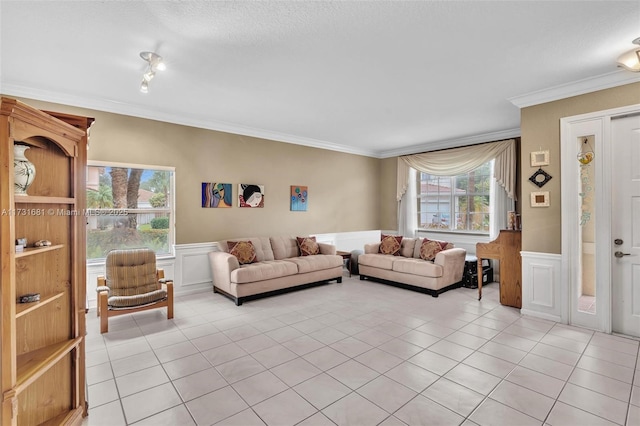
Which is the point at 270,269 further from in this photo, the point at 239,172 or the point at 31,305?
the point at 31,305

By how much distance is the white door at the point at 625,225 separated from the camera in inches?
132

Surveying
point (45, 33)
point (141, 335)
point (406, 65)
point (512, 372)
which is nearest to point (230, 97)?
point (45, 33)

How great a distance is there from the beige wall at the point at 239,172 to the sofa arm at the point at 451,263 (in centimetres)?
264

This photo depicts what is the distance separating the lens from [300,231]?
21.4 ft

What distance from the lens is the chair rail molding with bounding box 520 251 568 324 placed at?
149 inches

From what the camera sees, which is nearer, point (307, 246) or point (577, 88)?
point (577, 88)

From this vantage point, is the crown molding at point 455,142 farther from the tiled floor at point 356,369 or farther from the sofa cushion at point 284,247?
the sofa cushion at point 284,247

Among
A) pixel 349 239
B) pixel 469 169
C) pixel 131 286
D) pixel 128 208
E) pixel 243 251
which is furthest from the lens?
pixel 349 239

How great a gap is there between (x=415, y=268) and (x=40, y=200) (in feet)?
15.5

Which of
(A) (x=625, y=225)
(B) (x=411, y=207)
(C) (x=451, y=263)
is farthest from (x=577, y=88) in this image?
(B) (x=411, y=207)

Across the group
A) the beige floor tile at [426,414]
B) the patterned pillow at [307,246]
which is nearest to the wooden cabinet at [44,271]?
the beige floor tile at [426,414]

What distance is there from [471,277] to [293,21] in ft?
16.2

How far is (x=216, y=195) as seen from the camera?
17.4 feet

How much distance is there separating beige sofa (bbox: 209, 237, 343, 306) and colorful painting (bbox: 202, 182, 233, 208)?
676 mm
